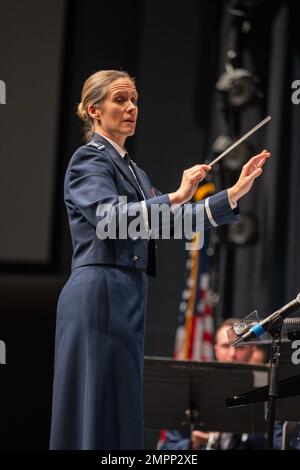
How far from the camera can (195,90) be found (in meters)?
6.73

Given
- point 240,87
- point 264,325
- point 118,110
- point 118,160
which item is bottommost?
point 264,325

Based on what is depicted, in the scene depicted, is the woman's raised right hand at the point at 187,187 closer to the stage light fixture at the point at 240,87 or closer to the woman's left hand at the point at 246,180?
the woman's left hand at the point at 246,180

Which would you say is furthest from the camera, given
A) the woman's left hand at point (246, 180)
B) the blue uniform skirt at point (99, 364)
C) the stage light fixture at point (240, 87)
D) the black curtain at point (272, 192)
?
the black curtain at point (272, 192)

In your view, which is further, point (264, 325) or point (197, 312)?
point (197, 312)

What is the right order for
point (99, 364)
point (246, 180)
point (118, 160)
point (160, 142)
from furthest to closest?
point (160, 142) → point (118, 160) → point (246, 180) → point (99, 364)

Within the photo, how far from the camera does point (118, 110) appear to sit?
2.79 m

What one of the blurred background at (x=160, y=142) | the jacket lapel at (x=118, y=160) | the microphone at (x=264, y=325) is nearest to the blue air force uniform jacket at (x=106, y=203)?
the jacket lapel at (x=118, y=160)

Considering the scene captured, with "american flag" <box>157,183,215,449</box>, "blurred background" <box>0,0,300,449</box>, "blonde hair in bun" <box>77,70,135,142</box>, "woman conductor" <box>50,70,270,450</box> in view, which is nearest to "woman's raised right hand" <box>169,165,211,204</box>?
"woman conductor" <box>50,70,270,450</box>

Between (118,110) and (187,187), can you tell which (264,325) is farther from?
(118,110)

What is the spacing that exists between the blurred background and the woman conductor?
2.74m

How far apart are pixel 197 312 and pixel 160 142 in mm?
1399

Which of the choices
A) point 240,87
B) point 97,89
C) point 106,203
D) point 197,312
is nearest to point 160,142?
point 240,87

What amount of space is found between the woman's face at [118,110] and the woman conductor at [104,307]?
4.1 inches

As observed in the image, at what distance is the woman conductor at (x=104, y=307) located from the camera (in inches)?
99.2
